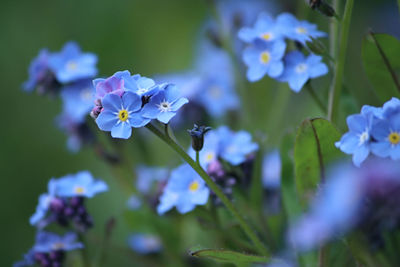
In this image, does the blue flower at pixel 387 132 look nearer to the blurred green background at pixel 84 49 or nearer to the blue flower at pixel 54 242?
the blue flower at pixel 54 242

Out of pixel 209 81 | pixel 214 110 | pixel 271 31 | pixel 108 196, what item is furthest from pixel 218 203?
pixel 108 196

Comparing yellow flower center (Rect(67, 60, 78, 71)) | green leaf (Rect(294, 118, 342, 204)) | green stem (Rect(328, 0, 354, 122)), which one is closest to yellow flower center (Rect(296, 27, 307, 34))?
green stem (Rect(328, 0, 354, 122))

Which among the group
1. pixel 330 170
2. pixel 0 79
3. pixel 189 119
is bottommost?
pixel 330 170

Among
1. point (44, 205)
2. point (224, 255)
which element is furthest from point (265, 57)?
point (44, 205)

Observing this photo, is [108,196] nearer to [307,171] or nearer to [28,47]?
[28,47]

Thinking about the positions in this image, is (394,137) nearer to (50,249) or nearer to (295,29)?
(295,29)

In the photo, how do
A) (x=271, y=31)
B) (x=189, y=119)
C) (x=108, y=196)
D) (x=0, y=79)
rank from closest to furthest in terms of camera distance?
1. (x=271, y=31)
2. (x=189, y=119)
3. (x=108, y=196)
4. (x=0, y=79)
